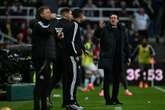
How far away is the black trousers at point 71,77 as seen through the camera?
1616 cm

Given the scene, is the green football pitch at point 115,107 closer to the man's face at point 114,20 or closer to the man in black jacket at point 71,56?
the man in black jacket at point 71,56

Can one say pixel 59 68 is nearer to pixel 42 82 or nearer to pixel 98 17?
pixel 42 82

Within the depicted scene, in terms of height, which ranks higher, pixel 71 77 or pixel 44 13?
pixel 44 13

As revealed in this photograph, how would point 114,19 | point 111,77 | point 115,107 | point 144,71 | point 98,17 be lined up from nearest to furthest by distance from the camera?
point 115,107
point 114,19
point 111,77
point 144,71
point 98,17

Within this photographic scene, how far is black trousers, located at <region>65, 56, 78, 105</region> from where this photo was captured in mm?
16156

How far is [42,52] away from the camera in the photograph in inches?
573

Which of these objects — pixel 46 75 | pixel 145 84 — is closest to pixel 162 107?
pixel 46 75

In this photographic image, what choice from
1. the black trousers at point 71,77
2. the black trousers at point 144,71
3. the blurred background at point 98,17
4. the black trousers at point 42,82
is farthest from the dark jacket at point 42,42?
the blurred background at point 98,17

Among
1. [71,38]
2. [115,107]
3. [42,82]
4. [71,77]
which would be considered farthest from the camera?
[115,107]

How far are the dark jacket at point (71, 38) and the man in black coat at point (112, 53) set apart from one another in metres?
1.60

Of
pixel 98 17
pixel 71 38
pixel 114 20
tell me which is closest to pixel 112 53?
pixel 114 20

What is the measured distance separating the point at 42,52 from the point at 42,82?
619 millimetres

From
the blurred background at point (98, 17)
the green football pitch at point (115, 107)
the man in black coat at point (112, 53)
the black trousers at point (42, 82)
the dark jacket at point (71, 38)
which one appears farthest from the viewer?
the blurred background at point (98, 17)

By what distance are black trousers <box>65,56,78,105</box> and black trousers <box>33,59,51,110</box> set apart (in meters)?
1.55
